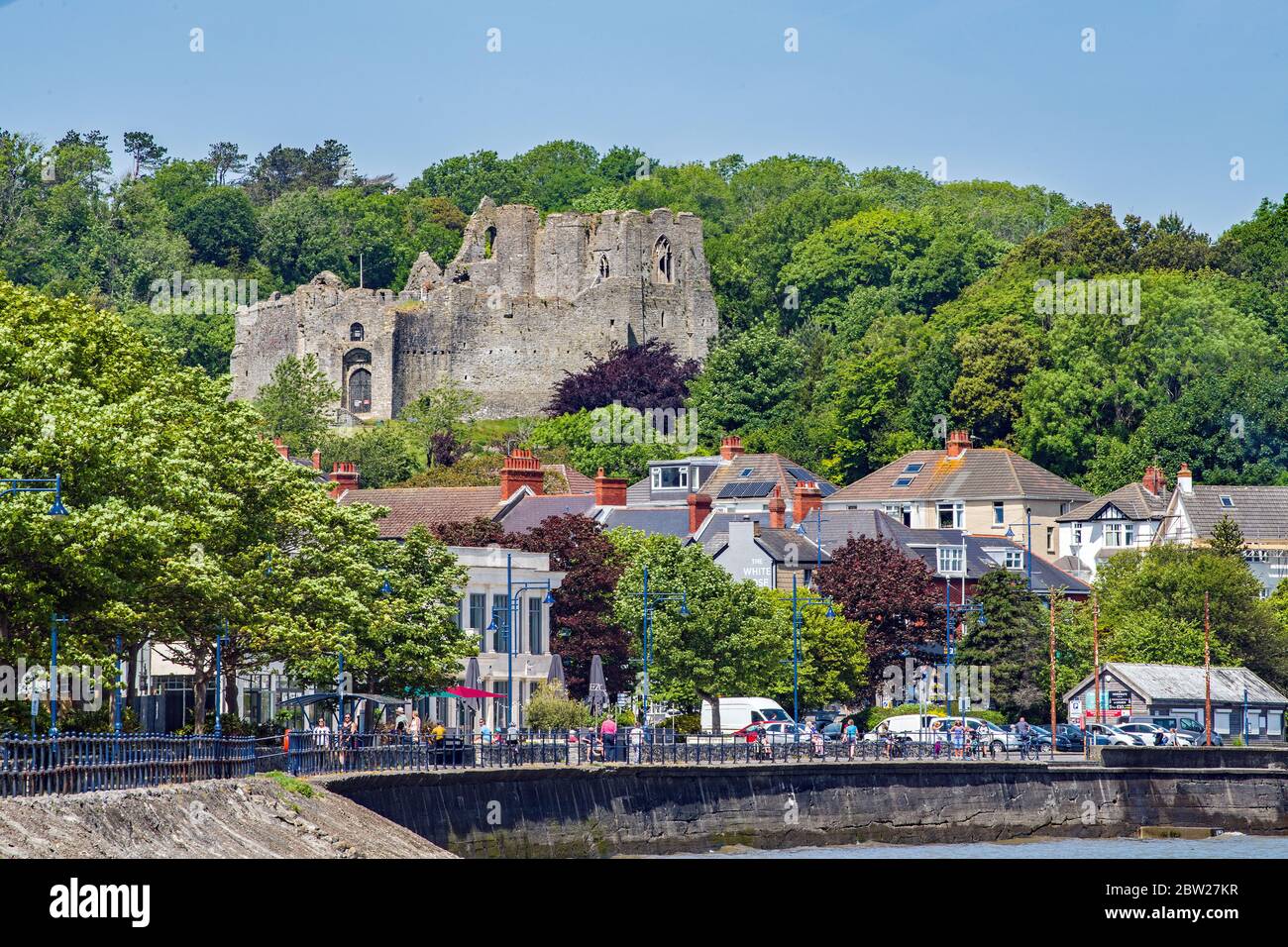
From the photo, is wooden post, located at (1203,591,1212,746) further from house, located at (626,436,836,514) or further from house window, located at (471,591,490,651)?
house window, located at (471,591,490,651)

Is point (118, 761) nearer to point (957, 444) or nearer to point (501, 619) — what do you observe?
point (501, 619)

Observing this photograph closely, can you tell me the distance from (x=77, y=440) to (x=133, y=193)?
145m

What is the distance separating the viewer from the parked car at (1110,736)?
76.1 metres

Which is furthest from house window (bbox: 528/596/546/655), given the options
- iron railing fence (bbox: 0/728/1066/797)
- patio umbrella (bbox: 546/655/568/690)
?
iron railing fence (bbox: 0/728/1066/797)

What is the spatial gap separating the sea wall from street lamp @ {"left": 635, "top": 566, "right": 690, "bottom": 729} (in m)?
8.46

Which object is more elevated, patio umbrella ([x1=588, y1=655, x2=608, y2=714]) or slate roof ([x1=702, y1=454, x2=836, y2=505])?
slate roof ([x1=702, y1=454, x2=836, y2=505])

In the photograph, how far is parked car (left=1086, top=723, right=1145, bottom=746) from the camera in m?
76.1

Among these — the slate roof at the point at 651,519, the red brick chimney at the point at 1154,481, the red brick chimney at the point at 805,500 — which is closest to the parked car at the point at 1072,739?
the slate roof at the point at 651,519

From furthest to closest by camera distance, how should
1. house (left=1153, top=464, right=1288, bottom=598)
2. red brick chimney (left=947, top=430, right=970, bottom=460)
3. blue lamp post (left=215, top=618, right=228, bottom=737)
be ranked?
red brick chimney (left=947, top=430, right=970, bottom=460) < house (left=1153, top=464, right=1288, bottom=598) < blue lamp post (left=215, top=618, right=228, bottom=737)

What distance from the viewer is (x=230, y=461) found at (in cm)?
5550

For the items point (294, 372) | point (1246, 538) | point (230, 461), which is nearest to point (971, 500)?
point (1246, 538)
